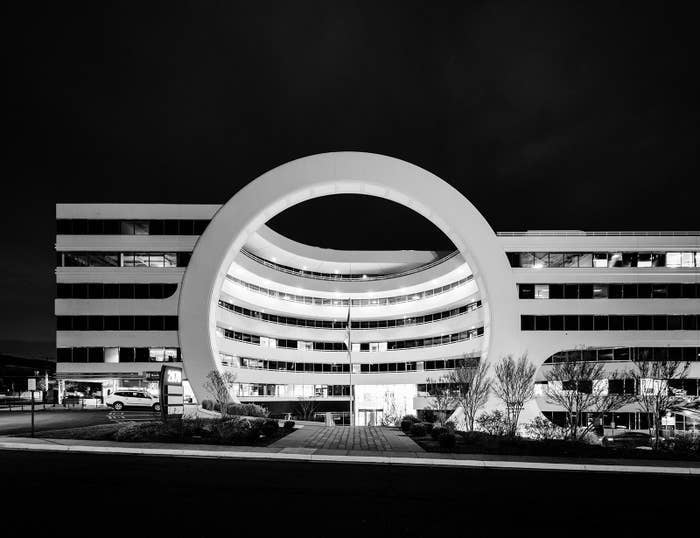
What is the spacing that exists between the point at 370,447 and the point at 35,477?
38.7 ft

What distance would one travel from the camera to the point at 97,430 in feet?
77.3

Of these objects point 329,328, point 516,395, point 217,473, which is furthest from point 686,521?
point 329,328

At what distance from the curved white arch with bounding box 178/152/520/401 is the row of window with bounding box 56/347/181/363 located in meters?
1.84

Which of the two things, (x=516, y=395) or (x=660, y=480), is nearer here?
(x=660, y=480)

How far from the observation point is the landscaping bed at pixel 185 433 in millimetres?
21188

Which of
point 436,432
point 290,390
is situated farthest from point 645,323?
point 290,390

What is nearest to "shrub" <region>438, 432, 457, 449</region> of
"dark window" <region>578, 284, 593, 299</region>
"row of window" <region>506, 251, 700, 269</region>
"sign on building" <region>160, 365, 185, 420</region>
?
"sign on building" <region>160, 365, 185, 420</region>

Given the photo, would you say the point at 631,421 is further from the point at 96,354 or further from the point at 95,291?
the point at 95,291

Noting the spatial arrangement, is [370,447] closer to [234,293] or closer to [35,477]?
[35,477]

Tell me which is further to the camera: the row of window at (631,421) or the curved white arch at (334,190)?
the row of window at (631,421)

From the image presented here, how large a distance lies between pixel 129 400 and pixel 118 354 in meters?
8.52

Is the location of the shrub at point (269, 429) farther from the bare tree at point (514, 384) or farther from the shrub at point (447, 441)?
the bare tree at point (514, 384)

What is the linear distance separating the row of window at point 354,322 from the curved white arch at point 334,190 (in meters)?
9.38

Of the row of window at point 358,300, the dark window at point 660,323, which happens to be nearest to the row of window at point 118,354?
the row of window at point 358,300
